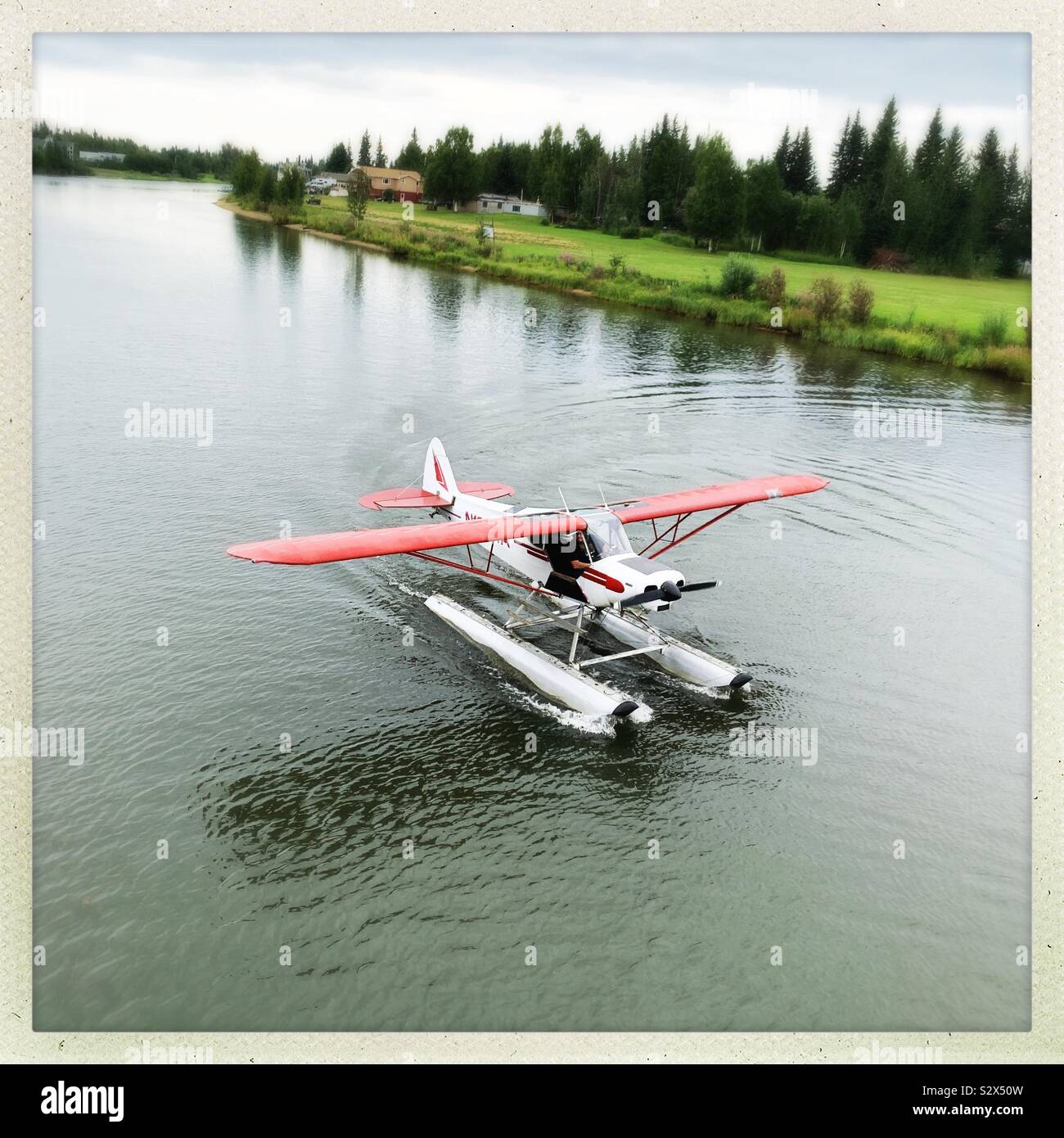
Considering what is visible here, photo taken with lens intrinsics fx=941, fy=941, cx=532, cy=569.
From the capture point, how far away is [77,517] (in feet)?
73.7

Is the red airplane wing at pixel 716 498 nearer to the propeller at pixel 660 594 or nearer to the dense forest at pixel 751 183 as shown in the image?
the propeller at pixel 660 594

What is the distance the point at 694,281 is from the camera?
162ft

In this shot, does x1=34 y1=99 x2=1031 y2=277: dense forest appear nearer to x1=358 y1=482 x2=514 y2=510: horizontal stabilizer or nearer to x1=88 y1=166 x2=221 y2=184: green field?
x1=88 y1=166 x2=221 y2=184: green field

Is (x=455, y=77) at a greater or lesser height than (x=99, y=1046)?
greater

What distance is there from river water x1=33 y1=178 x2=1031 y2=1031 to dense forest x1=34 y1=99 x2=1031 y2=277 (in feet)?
22.4

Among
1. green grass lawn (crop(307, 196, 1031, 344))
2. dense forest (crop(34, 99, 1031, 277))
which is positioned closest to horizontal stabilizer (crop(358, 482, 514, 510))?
dense forest (crop(34, 99, 1031, 277))

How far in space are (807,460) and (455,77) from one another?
693 inches

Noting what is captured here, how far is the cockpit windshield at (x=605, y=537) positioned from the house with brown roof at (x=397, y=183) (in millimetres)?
38578

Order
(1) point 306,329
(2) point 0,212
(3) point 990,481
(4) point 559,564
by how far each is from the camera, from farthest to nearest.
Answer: (1) point 306,329 → (3) point 990,481 → (4) point 559,564 → (2) point 0,212

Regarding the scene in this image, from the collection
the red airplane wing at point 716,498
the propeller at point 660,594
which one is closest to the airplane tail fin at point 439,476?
the red airplane wing at point 716,498

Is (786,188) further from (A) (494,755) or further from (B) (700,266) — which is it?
(A) (494,755)

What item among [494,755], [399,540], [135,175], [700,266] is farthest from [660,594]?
[700,266]
